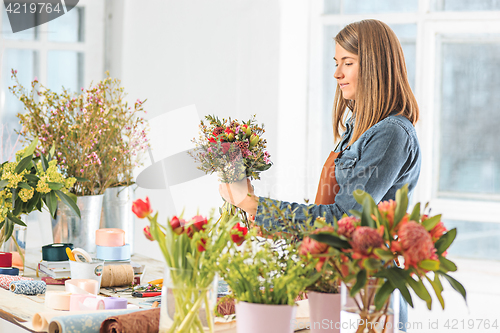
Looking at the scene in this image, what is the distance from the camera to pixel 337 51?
161cm

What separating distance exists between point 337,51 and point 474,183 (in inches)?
82.1

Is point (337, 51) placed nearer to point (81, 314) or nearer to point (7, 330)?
Answer: point (81, 314)

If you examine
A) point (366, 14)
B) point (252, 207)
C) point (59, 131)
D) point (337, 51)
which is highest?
point (366, 14)

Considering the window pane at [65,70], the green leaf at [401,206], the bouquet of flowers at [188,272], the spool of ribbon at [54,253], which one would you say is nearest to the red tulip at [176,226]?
the bouquet of flowers at [188,272]

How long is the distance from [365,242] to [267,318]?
23cm

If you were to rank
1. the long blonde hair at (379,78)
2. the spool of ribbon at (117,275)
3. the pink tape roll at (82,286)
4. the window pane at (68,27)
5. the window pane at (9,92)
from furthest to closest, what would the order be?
the window pane at (68,27) → the window pane at (9,92) → the spool of ribbon at (117,275) → the long blonde hair at (379,78) → the pink tape roll at (82,286)

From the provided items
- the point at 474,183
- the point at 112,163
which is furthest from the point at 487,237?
the point at 112,163

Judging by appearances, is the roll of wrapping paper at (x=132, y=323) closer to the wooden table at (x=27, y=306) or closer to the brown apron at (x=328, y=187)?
the wooden table at (x=27, y=306)

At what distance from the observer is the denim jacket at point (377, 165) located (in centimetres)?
142

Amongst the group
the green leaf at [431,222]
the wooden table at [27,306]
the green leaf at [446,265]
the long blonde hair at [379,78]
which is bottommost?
the wooden table at [27,306]

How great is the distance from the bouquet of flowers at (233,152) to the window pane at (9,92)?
6.30 ft

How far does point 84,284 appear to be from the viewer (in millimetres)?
1424

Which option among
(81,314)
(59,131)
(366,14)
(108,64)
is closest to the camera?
(81,314)

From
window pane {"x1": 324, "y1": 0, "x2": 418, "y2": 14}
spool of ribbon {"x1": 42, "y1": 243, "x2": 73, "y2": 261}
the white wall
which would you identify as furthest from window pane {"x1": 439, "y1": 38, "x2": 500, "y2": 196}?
spool of ribbon {"x1": 42, "y1": 243, "x2": 73, "y2": 261}
